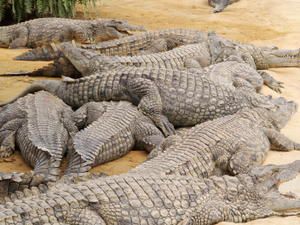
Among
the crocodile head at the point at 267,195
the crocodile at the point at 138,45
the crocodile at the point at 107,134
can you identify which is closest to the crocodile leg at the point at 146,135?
the crocodile at the point at 107,134

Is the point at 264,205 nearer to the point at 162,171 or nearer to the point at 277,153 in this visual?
the point at 162,171

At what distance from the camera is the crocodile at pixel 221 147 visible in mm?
4914

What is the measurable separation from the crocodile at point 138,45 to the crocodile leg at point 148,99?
1932mm

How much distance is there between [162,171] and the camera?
4691 mm

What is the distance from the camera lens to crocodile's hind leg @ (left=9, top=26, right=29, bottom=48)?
9.20 metres

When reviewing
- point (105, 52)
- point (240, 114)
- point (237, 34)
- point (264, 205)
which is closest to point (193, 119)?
point (240, 114)

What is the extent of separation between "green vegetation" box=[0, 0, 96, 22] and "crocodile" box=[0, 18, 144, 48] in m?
0.65

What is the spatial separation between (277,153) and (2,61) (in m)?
3.94

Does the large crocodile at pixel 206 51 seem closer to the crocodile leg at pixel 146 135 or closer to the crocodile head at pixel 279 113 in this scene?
the crocodile head at pixel 279 113

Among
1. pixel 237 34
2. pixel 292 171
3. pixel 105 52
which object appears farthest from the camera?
pixel 237 34

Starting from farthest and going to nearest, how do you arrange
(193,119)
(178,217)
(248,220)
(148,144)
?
(193,119), (148,144), (248,220), (178,217)

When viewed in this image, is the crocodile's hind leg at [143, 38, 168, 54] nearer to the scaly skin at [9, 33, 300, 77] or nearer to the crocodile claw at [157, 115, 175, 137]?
the scaly skin at [9, 33, 300, 77]

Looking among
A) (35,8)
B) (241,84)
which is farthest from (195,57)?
(35,8)

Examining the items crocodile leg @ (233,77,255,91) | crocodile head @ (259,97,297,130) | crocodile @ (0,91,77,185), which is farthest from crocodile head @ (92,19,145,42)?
crocodile head @ (259,97,297,130)
